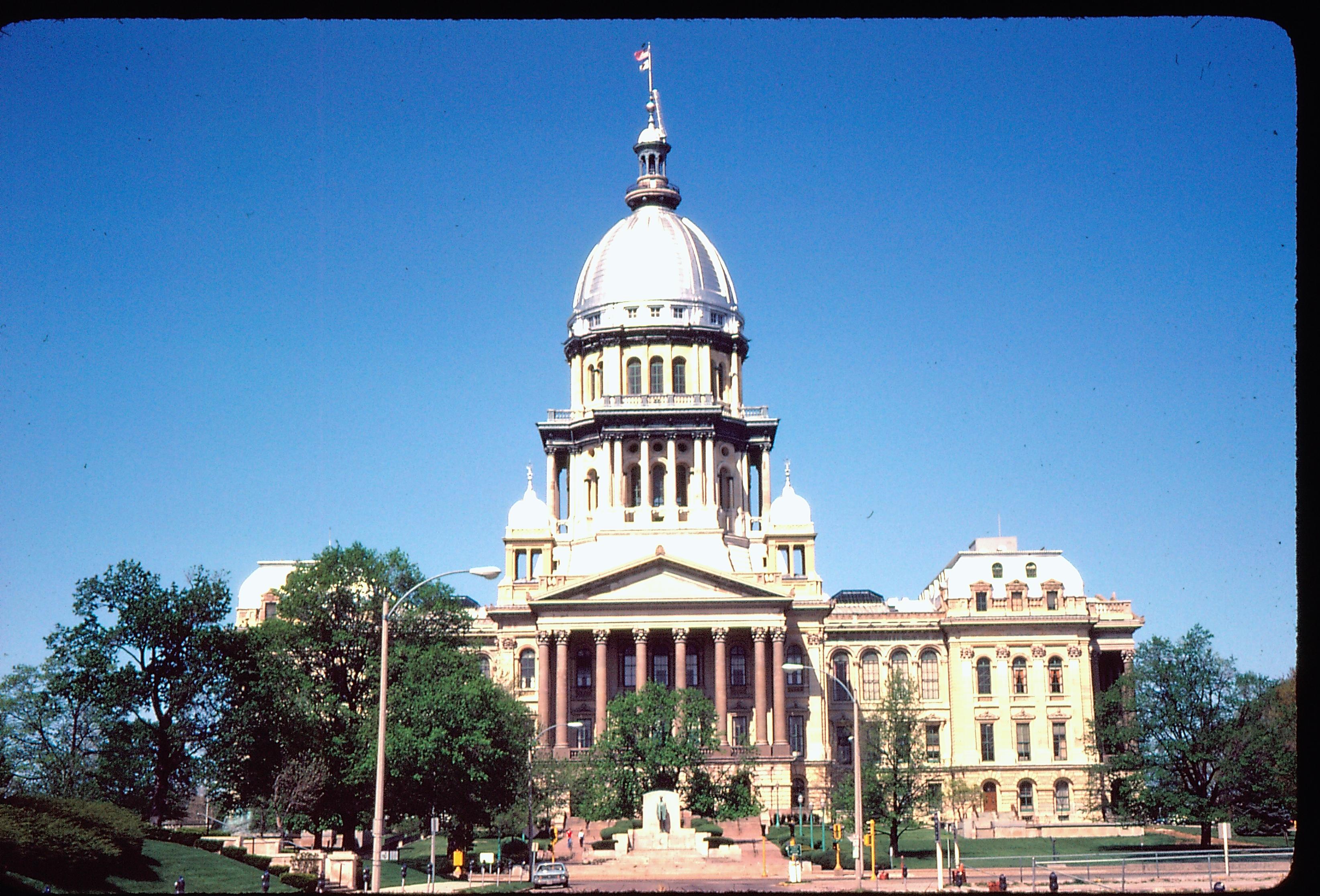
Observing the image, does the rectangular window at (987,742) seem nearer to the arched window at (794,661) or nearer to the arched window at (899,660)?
the arched window at (899,660)

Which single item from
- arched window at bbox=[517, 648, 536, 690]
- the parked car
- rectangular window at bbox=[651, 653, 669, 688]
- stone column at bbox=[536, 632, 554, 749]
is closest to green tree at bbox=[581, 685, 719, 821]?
stone column at bbox=[536, 632, 554, 749]

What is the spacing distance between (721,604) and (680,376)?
23112 mm

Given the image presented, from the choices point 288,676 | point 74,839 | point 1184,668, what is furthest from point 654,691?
point 74,839

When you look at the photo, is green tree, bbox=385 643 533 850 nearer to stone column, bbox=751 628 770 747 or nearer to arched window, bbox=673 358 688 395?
stone column, bbox=751 628 770 747

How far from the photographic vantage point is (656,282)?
11888cm

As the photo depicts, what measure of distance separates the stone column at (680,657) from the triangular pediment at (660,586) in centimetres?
238

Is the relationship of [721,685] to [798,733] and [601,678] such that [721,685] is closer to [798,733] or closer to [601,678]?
[601,678]

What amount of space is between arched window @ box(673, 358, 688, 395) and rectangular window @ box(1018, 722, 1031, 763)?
36.8 m

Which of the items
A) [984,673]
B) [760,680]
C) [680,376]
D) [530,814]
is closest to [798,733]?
[760,680]

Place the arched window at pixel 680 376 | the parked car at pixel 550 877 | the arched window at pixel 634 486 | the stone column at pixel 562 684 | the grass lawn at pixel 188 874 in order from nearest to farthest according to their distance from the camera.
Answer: the grass lawn at pixel 188 874 → the parked car at pixel 550 877 → the stone column at pixel 562 684 → the arched window at pixel 634 486 → the arched window at pixel 680 376

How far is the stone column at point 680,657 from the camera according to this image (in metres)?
98.7

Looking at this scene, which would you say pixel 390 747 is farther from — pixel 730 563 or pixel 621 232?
pixel 621 232

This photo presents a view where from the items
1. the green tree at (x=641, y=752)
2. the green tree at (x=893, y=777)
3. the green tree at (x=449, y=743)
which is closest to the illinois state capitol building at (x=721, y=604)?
the green tree at (x=641, y=752)

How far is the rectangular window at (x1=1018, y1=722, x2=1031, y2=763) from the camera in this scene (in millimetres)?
110500
